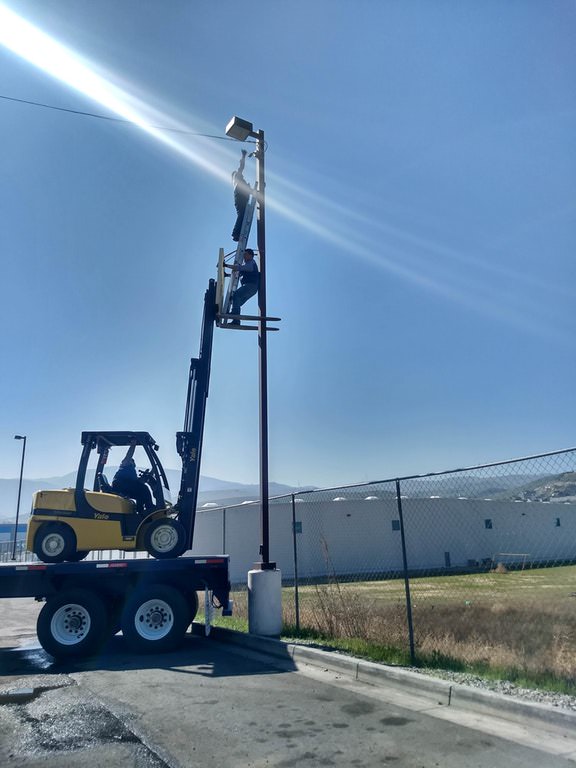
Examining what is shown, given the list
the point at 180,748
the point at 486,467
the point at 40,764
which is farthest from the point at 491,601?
the point at 40,764

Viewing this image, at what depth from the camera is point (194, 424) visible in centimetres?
A: 1191

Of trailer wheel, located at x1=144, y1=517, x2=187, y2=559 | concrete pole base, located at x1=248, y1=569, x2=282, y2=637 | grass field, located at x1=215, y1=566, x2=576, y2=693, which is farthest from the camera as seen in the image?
trailer wheel, located at x1=144, y1=517, x2=187, y2=559

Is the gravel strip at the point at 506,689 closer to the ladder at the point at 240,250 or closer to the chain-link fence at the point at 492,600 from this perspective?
the chain-link fence at the point at 492,600

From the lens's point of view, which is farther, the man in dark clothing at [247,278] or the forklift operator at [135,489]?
the man in dark clothing at [247,278]

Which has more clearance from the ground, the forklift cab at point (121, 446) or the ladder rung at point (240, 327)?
the ladder rung at point (240, 327)

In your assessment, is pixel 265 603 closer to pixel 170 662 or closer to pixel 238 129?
pixel 170 662

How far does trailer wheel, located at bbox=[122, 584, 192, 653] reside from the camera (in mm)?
10094

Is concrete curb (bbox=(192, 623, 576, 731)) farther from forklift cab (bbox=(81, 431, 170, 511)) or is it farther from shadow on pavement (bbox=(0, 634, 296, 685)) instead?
forklift cab (bbox=(81, 431, 170, 511))

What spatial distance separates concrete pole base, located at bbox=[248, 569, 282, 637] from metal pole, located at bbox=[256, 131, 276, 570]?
9.8 inches

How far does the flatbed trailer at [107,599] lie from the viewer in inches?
393

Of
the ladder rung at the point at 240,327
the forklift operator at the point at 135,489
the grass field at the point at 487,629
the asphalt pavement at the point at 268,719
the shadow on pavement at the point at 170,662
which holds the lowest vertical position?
the asphalt pavement at the point at 268,719

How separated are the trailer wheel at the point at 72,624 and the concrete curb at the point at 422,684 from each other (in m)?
2.44

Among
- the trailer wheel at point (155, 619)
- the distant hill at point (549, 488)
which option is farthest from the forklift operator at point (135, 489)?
the distant hill at point (549, 488)

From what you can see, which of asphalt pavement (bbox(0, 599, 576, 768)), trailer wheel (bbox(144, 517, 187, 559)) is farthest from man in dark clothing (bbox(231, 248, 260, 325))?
asphalt pavement (bbox(0, 599, 576, 768))
